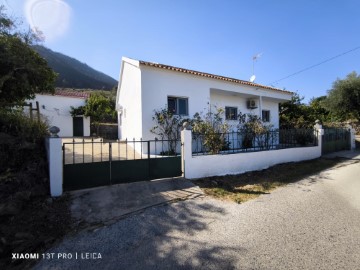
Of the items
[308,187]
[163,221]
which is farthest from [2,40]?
[308,187]

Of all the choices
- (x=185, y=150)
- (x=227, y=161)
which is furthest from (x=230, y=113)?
(x=185, y=150)

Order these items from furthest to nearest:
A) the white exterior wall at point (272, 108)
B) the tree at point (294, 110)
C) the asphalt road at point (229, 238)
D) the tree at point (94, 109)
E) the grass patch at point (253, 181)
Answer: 1. the tree at point (94, 109)
2. the tree at point (294, 110)
3. the white exterior wall at point (272, 108)
4. the grass patch at point (253, 181)
5. the asphalt road at point (229, 238)

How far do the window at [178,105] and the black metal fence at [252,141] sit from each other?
251 cm

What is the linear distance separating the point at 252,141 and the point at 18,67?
9739 mm

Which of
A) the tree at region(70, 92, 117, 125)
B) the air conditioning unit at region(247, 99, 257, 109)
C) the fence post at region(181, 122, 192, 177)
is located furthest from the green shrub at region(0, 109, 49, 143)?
the tree at region(70, 92, 117, 125)

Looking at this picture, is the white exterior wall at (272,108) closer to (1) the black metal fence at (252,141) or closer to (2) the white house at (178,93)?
(2) the white house at (178,93)

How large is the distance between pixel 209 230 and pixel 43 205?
12.3 feet

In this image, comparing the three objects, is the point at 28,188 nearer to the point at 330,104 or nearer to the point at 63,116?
the point at 63,116

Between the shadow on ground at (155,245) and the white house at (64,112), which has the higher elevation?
the white house at (64,112)

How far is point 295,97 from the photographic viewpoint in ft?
64.5

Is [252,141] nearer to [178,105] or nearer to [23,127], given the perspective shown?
[178,105]

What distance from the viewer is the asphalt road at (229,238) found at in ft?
10.4

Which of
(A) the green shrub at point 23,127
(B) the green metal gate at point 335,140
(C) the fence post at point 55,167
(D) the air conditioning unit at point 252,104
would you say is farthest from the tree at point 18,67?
(B) the green metal gate at point 335,140

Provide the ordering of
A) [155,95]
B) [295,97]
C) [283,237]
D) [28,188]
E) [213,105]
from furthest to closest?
[295,97] < [213,105] < [155,95] < [28,188] < [283,237]
